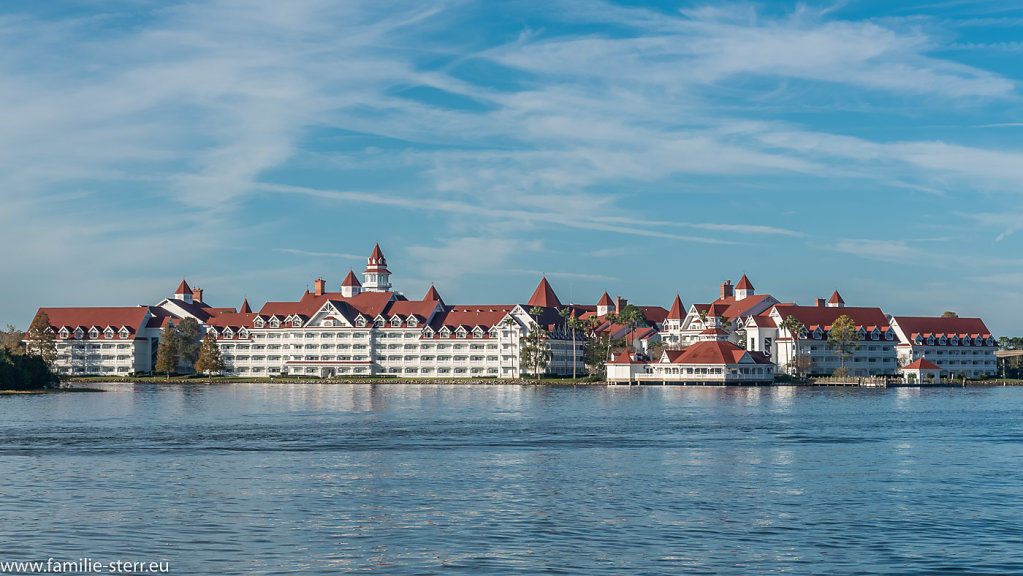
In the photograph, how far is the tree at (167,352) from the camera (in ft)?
509

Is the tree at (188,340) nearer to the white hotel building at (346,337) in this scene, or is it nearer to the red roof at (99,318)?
the white hotel building at (346,337)

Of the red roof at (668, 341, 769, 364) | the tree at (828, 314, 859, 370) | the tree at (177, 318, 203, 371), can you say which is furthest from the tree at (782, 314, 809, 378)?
the tree at (177, 318, 203, 371)

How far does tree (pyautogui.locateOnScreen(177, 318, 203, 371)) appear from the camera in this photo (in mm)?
160125

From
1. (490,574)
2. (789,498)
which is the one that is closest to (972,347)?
(789,498)

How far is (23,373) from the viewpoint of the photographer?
105750 millimetres

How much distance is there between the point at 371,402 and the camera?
92.3 metres

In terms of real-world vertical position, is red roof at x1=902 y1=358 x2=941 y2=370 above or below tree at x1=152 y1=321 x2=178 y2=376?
below

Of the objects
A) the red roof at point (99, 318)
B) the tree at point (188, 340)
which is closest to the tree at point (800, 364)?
the tree at point (188, 340)

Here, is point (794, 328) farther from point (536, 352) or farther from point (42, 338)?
point (42, 338)

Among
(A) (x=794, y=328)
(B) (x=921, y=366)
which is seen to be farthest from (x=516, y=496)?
(B) (x=921, y=366)

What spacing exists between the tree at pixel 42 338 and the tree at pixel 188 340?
1702cm

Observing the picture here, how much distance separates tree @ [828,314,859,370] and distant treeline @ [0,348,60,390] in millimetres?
96156

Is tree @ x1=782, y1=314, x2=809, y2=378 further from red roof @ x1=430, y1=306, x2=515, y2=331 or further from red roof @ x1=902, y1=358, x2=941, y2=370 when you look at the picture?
red roof @ x1=430, y1=306, x2=515, y2=331

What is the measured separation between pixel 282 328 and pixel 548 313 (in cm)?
4063
